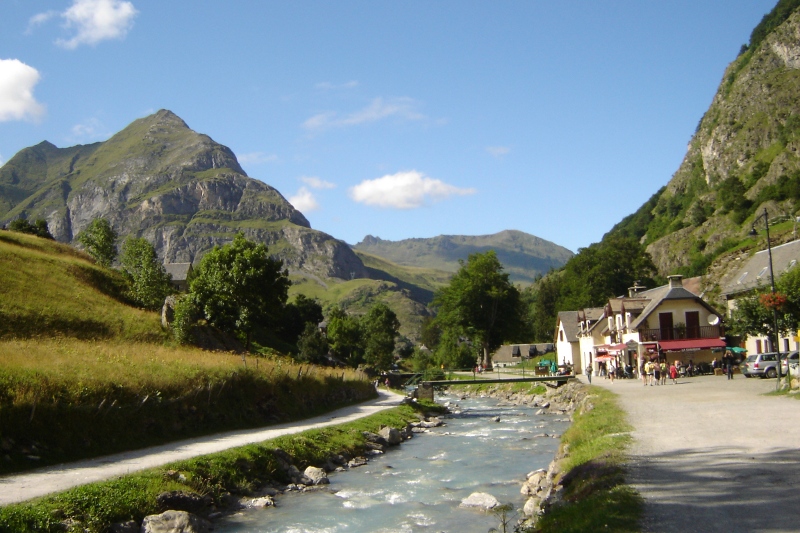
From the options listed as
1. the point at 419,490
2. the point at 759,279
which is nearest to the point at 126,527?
the point at 419,490

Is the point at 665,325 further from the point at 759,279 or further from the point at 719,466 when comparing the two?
the point at 719,466

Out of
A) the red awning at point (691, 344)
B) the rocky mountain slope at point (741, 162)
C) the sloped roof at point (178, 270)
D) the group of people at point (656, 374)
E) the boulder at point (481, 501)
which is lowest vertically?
the boulder at point (481, 501)

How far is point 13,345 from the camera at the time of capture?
23766 mm

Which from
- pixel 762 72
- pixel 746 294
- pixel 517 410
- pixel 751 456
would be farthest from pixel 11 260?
pixel 762 72

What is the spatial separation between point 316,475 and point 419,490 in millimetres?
3402

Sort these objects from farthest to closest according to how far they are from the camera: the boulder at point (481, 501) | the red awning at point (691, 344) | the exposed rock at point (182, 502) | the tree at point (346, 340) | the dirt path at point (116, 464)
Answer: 1. the tree at point (346, 340)
2. the red awning at point (691, 344)
3. the boulder at point (481, 501)
4. the exposed rock at point (182, 502)
5. the dirt path at point (116, 464)

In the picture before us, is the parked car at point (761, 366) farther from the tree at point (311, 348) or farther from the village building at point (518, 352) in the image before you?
the village building at point (518, 352)

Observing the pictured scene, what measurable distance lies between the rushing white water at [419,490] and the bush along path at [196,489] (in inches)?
30.6

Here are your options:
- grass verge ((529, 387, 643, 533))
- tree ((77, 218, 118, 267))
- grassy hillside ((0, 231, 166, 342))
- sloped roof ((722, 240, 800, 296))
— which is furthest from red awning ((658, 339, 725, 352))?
tree ((77, 218, 118, 267))

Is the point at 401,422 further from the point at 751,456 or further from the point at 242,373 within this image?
the point at 751,456

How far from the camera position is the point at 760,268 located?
2281 inches

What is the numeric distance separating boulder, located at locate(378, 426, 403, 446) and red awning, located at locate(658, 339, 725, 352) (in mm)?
33275

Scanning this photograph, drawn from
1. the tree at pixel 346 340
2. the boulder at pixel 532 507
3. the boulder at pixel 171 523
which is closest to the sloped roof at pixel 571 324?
the tree at pixel 346 340

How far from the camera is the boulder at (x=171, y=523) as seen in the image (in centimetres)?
1330
